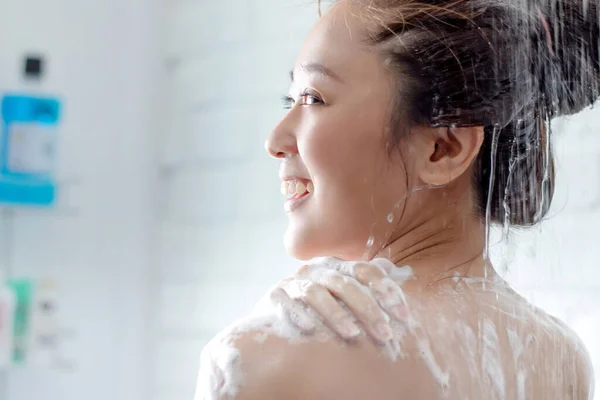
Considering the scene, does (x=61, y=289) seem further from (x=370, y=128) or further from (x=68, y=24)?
(x=370, y=128)

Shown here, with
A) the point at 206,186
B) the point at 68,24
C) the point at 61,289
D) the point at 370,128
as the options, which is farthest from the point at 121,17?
the point at 370,128

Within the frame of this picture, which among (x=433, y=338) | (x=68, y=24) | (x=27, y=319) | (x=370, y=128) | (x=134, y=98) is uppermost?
(x=68, y=24)

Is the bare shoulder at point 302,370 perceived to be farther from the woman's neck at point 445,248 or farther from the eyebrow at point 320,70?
the eyebrow at point 320,70

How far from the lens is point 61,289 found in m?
1.99

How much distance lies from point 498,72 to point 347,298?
23 centimetres

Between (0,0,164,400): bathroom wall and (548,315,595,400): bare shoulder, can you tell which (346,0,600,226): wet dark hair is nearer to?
(548,315,595,400): bare shoulder

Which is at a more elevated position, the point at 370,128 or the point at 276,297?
the point at 370,128

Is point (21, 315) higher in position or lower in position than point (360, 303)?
lower

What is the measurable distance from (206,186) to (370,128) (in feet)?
4.32

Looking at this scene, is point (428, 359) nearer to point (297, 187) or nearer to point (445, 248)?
point (445, 248)

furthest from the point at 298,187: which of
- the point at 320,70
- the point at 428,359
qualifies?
the point at 428,359

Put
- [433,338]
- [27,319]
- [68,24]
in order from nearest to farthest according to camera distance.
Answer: [433,338], [27,319], [68,24]

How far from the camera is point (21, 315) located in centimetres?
190

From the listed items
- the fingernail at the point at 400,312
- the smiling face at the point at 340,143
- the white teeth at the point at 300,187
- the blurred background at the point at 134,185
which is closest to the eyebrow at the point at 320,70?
the smiling face at the point at 340,143
